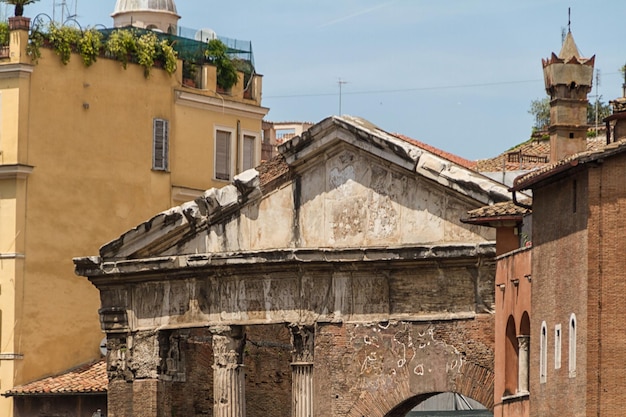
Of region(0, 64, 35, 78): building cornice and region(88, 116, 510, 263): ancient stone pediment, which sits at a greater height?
region(0, 64, 35, 78): building cornice

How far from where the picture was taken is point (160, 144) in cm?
4922

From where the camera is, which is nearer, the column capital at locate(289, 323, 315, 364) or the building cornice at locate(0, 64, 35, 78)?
the column capital at locate(289, 323, 315, 364)

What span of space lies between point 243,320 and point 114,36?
10.5 m

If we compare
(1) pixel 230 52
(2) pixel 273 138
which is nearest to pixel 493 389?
(1) pixel 230 52

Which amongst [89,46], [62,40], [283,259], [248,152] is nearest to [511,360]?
[283,259]

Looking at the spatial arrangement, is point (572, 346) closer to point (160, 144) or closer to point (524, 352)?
point (524, 352)

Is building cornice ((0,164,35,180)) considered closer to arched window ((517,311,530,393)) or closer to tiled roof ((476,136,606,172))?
tiled roof ((476,136,606,172))

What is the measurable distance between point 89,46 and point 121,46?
0.87 m

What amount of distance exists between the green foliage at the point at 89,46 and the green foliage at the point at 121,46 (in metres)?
0.25

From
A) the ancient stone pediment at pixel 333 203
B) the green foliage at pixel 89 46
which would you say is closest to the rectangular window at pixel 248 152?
the green foliage at pixel 89 46

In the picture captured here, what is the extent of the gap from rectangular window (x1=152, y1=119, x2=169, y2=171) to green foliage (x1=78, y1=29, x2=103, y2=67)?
205 cm

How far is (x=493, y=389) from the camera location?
37.2 m

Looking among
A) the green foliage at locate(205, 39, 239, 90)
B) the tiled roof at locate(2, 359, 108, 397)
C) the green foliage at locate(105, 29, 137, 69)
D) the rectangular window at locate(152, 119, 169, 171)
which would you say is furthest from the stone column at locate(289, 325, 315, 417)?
the green foliage at locate(205, 39, 239, 90)

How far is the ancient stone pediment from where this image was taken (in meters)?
38.0
